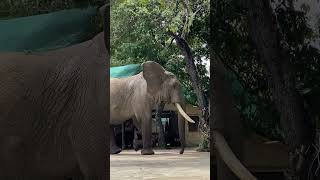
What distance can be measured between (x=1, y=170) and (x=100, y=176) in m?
0.95

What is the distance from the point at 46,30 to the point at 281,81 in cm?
221

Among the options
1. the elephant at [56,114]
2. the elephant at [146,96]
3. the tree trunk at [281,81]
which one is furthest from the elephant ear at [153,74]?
the tree trunk at [281,81]

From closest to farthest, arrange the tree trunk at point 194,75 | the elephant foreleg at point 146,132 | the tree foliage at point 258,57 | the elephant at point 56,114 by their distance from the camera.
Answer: the tree foliage at point 258,57, the elephant at point 56,114, the elephant foreleg at point 146,132, the tree trunk at point 194,75

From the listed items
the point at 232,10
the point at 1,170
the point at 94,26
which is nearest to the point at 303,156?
the point at 232,10

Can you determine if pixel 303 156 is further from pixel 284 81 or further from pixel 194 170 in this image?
pixel 194 170

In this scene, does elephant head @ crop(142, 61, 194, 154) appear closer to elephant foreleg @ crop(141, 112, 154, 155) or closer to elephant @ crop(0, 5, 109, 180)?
elephant foreleg @ crop(141, 112, 154, 155)

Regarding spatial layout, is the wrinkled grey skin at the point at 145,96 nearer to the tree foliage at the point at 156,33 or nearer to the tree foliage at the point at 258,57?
the tree foliage at the point at 156,33

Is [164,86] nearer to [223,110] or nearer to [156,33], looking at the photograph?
[156,33]

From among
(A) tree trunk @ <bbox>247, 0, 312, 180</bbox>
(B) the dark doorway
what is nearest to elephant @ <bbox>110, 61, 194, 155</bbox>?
(B) the dark doorway

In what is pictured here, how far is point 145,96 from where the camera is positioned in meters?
14.3

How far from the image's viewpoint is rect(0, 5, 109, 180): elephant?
524 cm

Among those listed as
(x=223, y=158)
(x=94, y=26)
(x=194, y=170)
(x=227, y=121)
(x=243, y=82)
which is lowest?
(x=194, y=170)

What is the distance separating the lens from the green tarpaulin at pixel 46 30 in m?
5.29

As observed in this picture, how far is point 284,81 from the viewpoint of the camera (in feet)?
16.0
